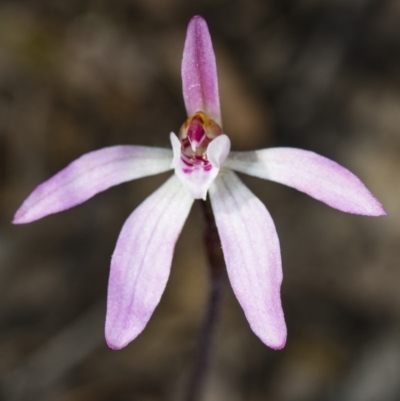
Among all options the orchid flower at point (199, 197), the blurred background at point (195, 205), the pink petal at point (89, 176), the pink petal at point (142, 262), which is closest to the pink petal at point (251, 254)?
the orchid flower at point (199, 197)

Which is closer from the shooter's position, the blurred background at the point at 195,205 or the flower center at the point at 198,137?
the flower center at the point at 198,137

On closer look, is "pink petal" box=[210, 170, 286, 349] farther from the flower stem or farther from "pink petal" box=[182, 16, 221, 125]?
"pink petal" box=[182, 16, 221, 125]

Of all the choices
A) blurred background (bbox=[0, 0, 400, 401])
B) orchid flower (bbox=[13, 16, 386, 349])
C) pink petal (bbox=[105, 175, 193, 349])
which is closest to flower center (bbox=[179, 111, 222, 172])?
orchid flower (bbox=[13, 16, 386, 349])

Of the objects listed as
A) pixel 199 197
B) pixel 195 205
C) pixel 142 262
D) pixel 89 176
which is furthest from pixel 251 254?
pixel 195 205

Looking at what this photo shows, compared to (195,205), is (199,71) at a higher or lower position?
lower

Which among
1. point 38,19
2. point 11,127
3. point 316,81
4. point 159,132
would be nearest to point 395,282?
point 316,81

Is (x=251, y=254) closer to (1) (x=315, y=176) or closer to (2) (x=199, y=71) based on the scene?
(1) (x=315, y=176)

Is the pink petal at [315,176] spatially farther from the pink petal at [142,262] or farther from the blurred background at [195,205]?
the blurred background at [195,205]
